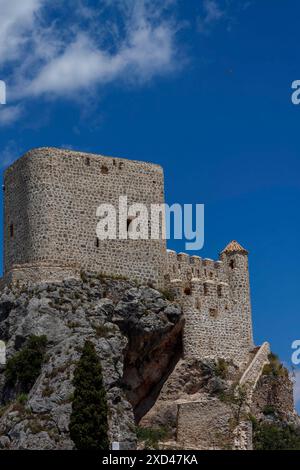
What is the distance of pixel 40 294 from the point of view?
85.1 m

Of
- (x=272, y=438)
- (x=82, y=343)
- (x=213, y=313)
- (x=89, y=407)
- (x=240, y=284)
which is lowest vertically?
(x=272, y=438)

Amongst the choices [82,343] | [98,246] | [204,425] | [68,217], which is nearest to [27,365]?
[82,343]

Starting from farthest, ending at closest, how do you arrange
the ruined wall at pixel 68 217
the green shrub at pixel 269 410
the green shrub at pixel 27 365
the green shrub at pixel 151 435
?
the green shrub at pixel 269 410
the ruined wall at pixel 68 217
the green shrub at pixel 151 435
the green shrub at pixel 27 365

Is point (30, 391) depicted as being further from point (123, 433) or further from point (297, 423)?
point (297, 423)

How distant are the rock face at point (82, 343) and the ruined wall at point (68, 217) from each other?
55.0 inches

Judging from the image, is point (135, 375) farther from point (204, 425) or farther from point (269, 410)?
point (269, 410)

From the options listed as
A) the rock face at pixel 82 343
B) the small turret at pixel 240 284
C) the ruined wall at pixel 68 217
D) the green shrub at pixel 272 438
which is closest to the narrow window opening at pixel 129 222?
the ruined wall at pixel 68 217

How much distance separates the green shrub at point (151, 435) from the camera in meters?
84.1

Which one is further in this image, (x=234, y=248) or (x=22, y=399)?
(x=234, y=248)

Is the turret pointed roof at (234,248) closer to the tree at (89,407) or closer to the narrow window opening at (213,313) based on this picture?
the narrow window opening at (213,313)

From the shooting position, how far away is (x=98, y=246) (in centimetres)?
8850

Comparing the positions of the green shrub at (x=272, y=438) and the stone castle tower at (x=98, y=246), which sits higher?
the stone castle tower at (x=98, y=246)

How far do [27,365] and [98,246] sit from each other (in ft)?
33.4
